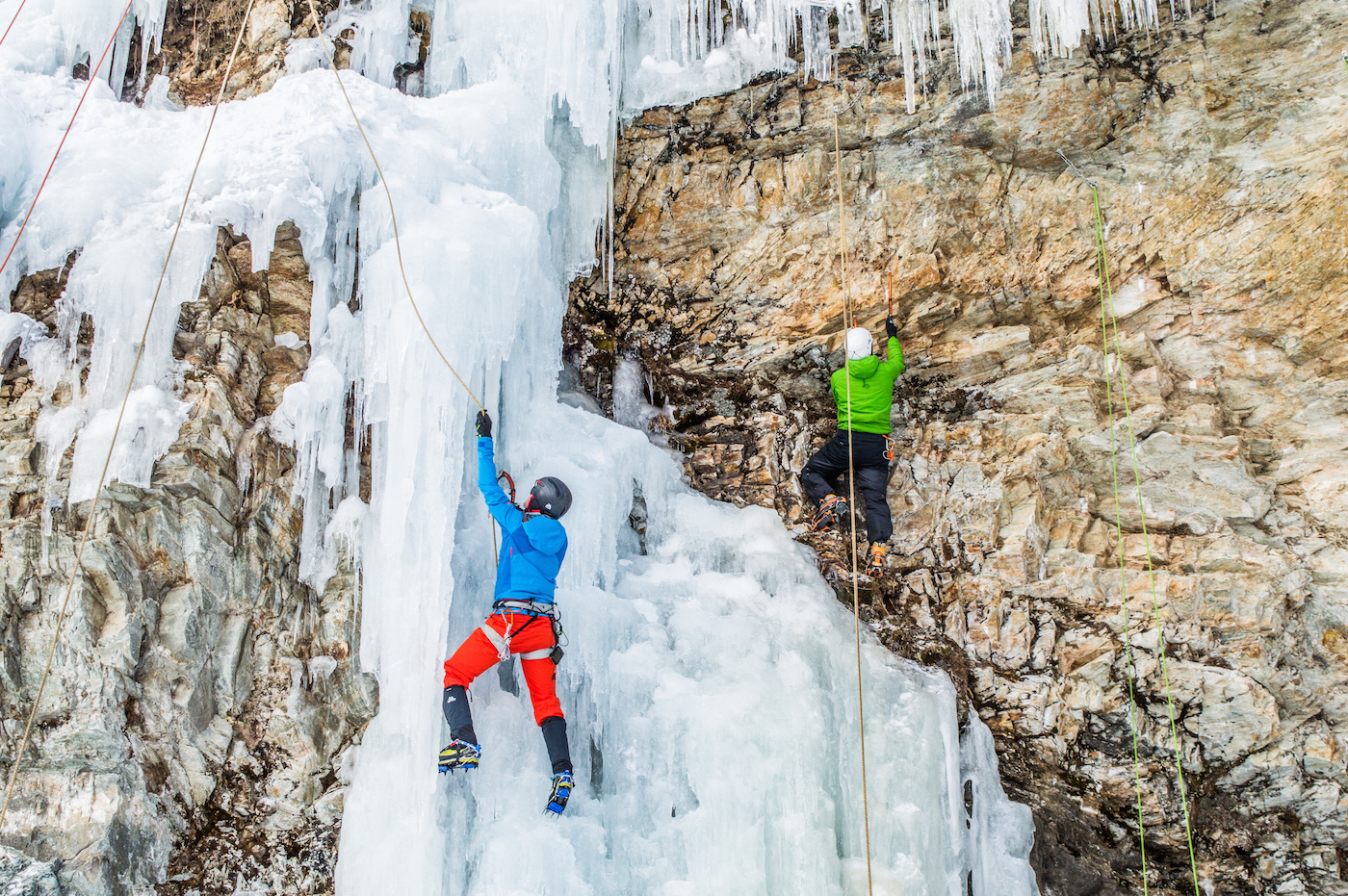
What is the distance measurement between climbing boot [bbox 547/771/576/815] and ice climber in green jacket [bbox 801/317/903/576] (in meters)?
2.40

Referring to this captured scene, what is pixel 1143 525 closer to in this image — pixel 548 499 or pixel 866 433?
pixel 866 433

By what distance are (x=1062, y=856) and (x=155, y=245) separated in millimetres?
6088

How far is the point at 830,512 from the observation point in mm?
5750

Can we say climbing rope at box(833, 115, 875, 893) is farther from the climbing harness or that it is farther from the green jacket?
the climbing harness

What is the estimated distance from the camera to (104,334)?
4.55 m

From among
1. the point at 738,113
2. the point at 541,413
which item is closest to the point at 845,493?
the point at 541,413

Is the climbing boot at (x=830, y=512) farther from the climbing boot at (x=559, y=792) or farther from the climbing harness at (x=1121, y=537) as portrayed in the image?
the climbing boot at (x=559, y=792)

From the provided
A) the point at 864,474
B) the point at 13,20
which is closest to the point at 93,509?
the point at 13,20

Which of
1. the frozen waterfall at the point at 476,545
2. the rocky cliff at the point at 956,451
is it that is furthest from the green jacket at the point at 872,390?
the frozen waterfall at the point at 476,545

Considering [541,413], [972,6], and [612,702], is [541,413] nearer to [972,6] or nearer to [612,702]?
[612,702]

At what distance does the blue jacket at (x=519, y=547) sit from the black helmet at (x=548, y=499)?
70 mm

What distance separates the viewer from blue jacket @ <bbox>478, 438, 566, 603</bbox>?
4.49 meters

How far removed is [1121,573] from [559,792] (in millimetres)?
3570

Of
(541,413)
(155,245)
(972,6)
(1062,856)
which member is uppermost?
(972,6)
